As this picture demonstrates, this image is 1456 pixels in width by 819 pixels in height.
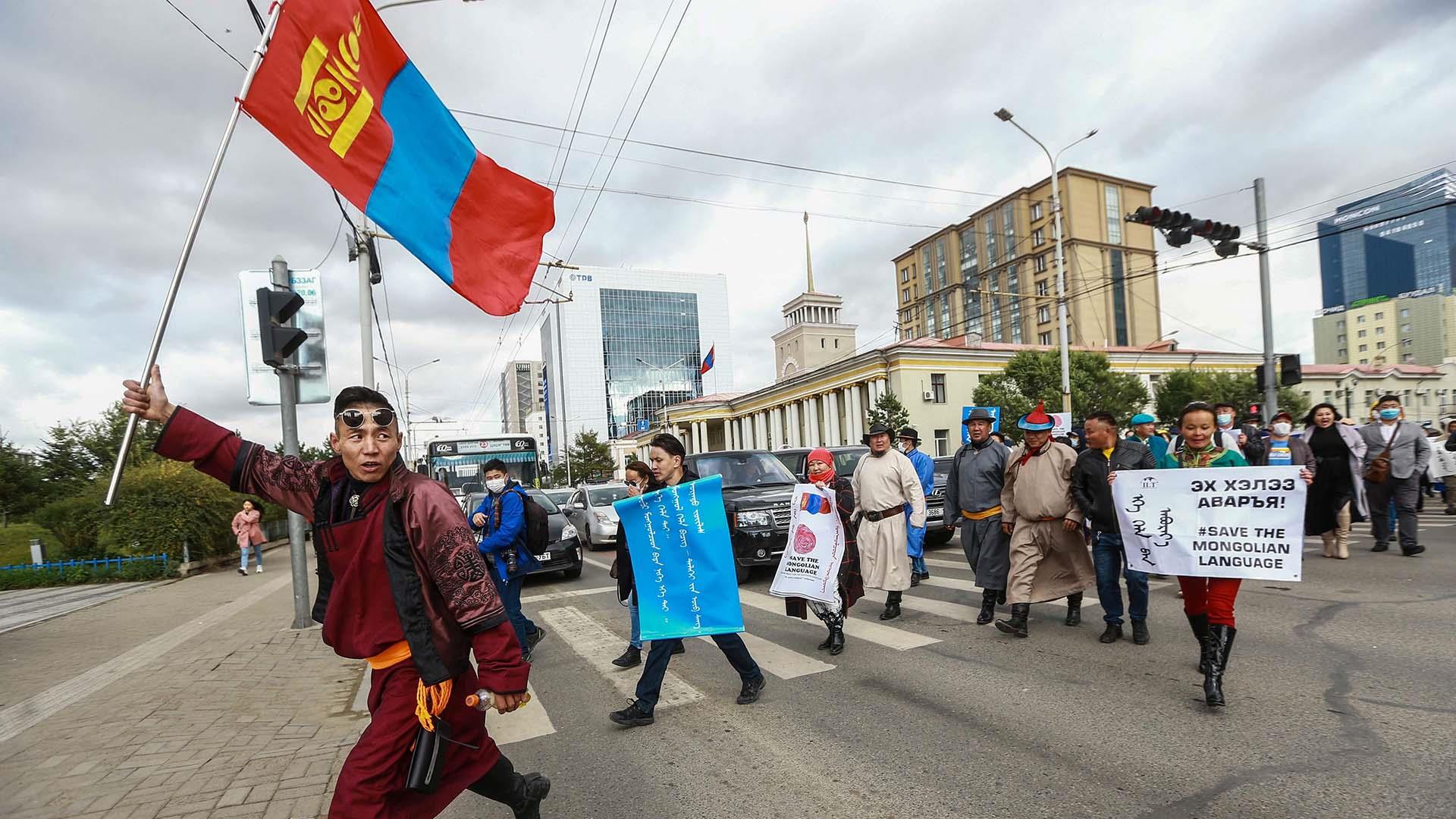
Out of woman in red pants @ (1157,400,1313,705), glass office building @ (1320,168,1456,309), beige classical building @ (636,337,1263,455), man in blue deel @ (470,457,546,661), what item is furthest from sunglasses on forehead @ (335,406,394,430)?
glass office building @ (1320,168,1456,309)

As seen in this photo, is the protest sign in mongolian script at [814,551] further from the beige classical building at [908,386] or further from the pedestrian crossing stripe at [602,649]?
the beige classical building at [908,386]

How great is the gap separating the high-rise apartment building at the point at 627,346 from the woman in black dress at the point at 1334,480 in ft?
351

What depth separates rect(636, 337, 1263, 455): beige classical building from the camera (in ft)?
163

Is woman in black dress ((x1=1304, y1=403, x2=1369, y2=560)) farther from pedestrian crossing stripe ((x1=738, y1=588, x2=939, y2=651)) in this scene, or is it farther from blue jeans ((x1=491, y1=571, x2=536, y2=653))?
blue jeans ((x1=491, y1=571, x2=536, y2=653))

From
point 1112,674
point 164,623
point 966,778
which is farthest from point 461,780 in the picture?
point 164,623

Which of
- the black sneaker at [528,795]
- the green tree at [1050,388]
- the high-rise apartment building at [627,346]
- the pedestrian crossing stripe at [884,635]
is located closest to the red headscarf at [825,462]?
the pedestrian crossing stripe at [884,635]

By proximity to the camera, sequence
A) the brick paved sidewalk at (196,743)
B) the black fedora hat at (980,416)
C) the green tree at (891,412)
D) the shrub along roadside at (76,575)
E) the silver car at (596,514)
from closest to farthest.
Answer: the brick paved sidewalk at (196,743)
the black fedora hat at (980,416)
the shrub along roadside at (76,575)
the silver car at (596,514)
the green tree at (891,412)

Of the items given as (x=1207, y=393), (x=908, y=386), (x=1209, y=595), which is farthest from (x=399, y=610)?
(x=1207, y=393)

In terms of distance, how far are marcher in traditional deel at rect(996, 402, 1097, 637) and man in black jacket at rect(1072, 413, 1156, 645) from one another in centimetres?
13

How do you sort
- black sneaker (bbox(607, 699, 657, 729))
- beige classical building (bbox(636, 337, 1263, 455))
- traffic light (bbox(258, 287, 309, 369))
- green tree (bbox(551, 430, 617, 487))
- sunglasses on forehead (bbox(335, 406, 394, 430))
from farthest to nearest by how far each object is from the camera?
green tree (bbox(551, 430, 617, 487)) → beige classical building (bbox(636, 337, 1263, 455)) → traffic light (bbox(258, 287, 309, 369)) → black sneaker (bbox(607, 699, 657, 729)) → sunglasses on forehead (bbox(335, 406, 394, 430))

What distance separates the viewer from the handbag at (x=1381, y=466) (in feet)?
30.1

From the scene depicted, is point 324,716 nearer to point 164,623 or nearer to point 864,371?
point 164,623

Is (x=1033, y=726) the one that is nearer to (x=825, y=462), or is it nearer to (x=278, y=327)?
(x=825, y=462)

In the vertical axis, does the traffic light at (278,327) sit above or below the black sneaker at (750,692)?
above
